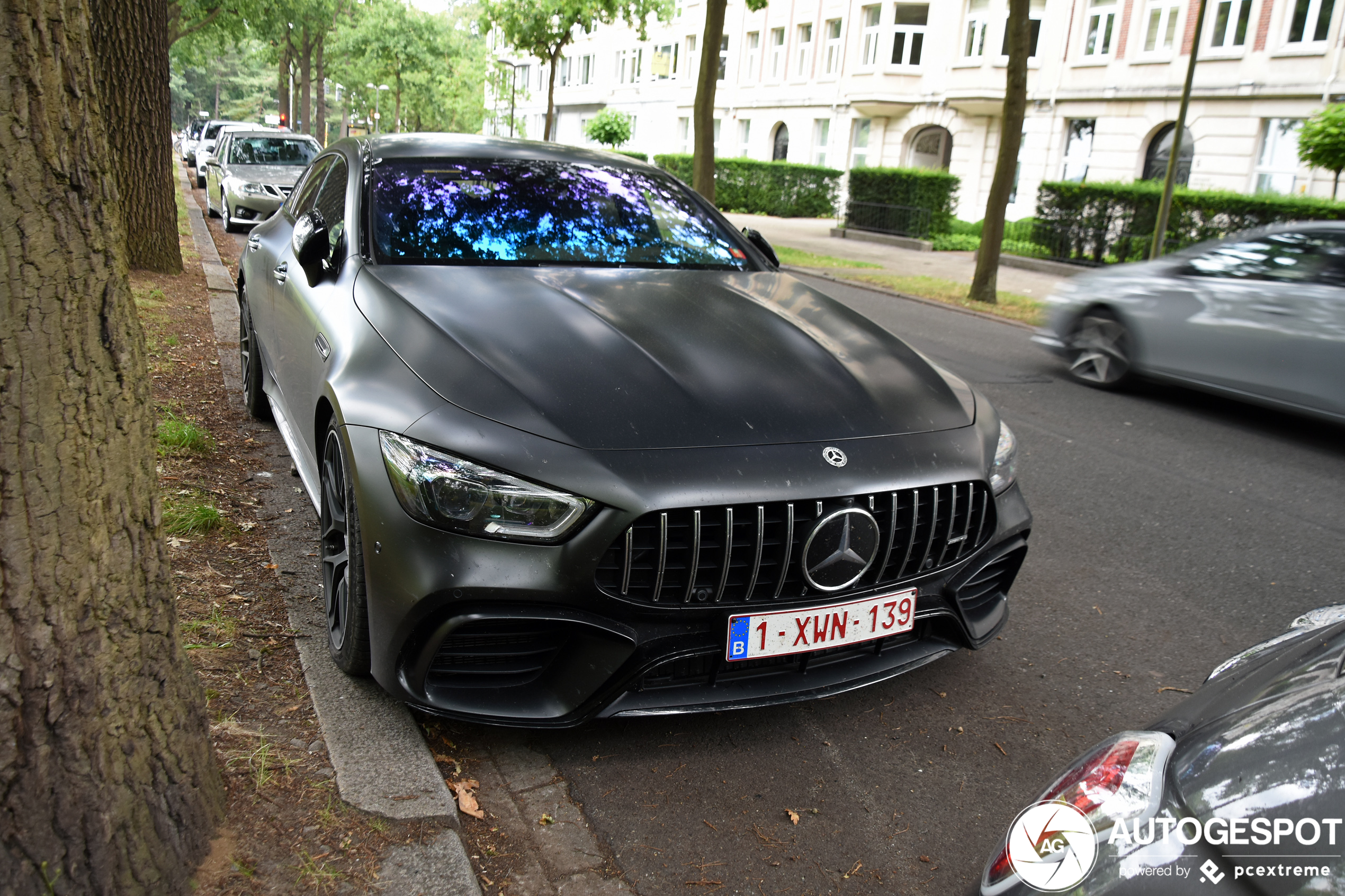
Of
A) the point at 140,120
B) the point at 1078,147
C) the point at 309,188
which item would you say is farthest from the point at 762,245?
the point at 1078,147

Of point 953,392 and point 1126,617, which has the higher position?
point 953,392

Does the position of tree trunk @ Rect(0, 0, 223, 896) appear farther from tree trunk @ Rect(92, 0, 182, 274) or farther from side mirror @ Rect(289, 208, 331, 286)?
tree trunk @ Rect(92, 0, 182, 274)

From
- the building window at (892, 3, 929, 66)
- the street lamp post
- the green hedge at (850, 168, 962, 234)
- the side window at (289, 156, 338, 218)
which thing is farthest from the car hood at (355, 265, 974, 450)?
the street lamp post

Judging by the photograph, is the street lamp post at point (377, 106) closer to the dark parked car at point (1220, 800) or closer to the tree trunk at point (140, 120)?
the tree trunk at point (140, 120)

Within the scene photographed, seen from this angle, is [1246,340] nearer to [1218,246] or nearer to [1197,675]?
[1218,246]

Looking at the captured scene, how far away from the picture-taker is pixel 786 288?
4.23 meters

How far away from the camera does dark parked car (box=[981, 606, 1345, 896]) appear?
1.29m

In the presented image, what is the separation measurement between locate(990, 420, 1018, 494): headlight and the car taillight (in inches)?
56.4

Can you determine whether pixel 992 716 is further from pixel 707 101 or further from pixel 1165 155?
pixel 1165 155

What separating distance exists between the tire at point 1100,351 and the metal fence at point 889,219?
52.5 ft

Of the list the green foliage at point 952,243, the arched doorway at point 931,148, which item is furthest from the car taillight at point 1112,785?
the arched doorway at point 931,148

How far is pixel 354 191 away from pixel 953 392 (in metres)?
2.36

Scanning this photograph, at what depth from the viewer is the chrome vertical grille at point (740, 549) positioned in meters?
2.58

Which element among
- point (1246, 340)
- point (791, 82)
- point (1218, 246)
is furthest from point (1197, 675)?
point (791, 82)
